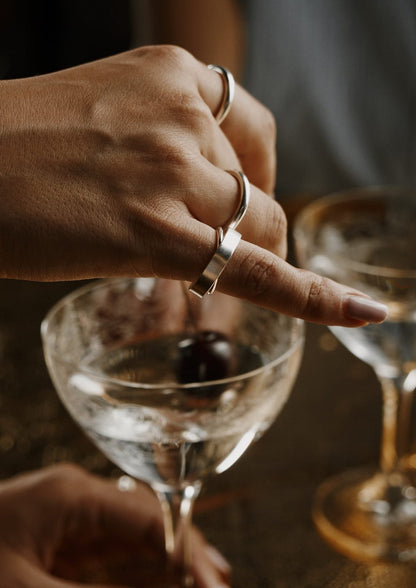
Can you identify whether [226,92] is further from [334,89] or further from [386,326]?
[334,89]

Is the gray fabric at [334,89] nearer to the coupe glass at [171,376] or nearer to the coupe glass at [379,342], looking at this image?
the coupe glass at [379,342]

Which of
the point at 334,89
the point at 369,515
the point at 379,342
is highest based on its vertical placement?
the point at 379,342

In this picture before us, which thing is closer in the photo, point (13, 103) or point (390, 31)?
point (13, 103)

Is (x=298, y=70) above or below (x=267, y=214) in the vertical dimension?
below

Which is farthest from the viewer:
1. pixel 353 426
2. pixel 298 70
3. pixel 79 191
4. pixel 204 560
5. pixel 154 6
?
pixel 298 70

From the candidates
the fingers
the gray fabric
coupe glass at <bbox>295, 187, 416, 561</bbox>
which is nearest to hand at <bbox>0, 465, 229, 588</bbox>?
coupe glass at <bbox>295, 187, 416, 561</bbox>

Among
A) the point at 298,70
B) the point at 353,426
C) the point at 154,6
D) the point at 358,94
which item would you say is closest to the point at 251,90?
the point at 298,70

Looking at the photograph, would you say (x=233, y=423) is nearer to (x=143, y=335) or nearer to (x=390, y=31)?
(x=143, y=335)

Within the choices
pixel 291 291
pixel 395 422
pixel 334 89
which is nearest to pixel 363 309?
pixel 291 291
